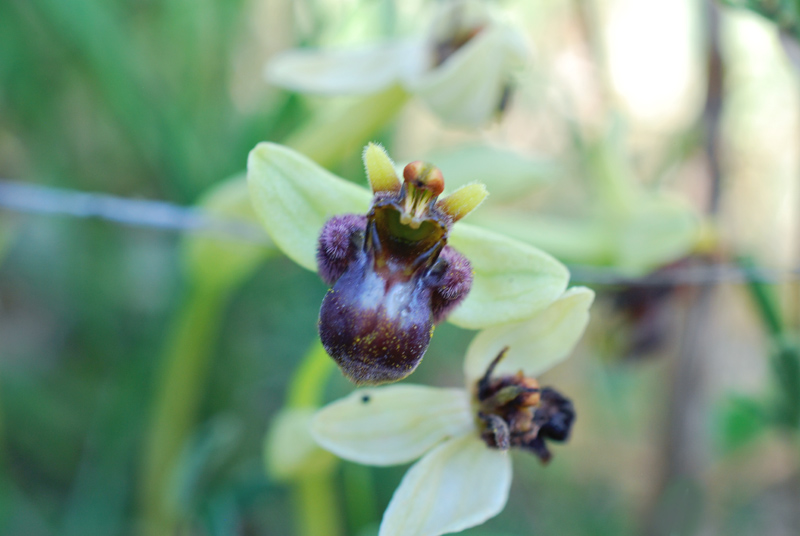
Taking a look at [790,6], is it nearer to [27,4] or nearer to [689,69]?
[27,4]

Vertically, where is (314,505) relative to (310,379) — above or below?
below

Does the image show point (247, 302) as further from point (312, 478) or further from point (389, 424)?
point (389, 424)

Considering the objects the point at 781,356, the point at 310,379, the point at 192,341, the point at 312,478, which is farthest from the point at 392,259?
the point at 192,341

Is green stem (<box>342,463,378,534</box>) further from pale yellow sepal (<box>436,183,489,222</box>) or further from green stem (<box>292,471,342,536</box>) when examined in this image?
pale yellow sepal (<box>436,183,489,222</box>)

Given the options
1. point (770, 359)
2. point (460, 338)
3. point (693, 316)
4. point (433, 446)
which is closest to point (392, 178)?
point (433, 446)

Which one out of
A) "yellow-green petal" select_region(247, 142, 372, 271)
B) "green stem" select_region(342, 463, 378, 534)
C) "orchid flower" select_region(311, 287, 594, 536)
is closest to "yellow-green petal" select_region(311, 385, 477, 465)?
"orchid flower" select_region(311, 287, 594, 536)

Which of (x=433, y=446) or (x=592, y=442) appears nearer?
(x=433, y=446)
